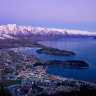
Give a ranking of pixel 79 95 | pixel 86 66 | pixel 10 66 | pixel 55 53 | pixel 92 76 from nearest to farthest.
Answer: pixel 79 95 < pixel 92 76 < pixel 10 66 < pixel 86 66 < pixel 55 53

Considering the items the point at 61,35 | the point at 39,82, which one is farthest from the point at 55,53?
the point at 61,35

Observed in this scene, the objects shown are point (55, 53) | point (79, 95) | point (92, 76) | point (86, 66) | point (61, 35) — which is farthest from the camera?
point (61, 35)

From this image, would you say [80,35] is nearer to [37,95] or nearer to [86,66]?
[86,66]

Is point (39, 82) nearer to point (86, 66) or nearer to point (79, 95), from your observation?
point (79, 95)

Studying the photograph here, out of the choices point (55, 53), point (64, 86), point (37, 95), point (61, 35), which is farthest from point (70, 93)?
point (61, 35)

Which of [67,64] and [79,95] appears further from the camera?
[67,64]

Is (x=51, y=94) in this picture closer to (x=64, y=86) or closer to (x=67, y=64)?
(x=64, y=86)

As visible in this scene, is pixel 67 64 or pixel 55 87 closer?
pixel 55 87

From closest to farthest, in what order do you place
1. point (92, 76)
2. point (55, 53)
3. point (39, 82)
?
point (39, 82) < point (92, 76) < point (55, 53)

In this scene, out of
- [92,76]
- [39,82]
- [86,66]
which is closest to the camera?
[39,82]
